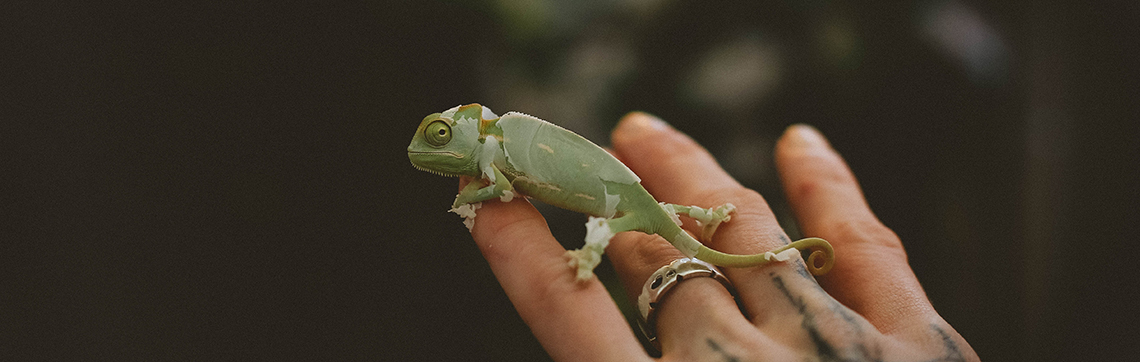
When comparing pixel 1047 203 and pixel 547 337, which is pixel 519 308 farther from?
pixel 1047 203

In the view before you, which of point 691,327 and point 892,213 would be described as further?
point 892,213

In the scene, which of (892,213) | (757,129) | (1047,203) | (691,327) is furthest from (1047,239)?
(691,327)

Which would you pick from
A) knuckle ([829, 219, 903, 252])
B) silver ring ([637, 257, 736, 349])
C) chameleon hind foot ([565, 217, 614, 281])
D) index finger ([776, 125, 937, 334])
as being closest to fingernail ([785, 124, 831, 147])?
index finger ([776, 125, 937, 334])

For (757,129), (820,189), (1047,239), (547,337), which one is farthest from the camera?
(757,129)

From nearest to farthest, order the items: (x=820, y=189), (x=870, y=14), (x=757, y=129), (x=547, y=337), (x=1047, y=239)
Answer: (x=547, y=337) → (x=820, y=189) → (x=1047, y=239) → (x=870, y=14) → (x=757, y=129)

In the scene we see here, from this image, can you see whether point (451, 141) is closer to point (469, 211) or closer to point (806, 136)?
point (469, 211)

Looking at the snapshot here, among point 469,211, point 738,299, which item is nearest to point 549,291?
point 469,211

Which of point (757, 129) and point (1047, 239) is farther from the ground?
point (757, 129)
